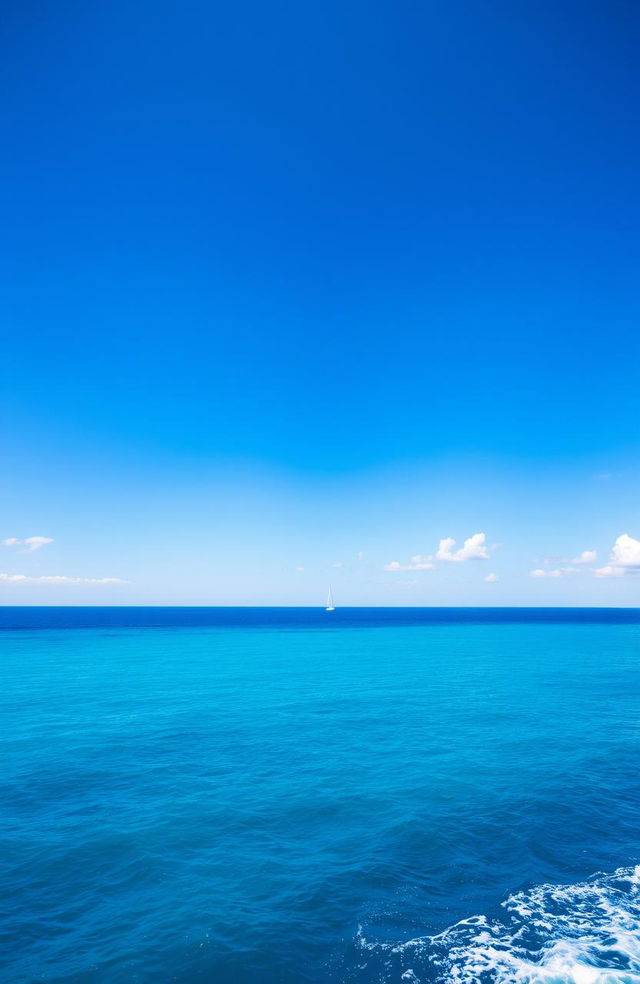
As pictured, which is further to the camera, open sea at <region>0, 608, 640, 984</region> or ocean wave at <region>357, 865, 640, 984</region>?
open sea at <region>0, 608, 640, 984</region>

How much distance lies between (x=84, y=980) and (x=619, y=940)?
649 inches

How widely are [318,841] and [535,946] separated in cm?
904

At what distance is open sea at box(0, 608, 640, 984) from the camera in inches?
575

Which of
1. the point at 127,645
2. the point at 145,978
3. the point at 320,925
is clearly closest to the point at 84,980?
the point at 145,978

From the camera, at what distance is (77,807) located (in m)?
23.8

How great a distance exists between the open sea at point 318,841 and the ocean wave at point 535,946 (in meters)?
0.07

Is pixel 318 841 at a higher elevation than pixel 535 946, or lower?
higher

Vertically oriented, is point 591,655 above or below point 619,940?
below

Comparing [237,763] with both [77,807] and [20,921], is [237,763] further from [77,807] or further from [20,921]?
[20,921]

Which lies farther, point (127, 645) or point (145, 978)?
point (127, 645)

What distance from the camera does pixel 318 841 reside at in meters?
20.8

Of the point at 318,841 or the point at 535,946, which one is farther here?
the point at 318,841

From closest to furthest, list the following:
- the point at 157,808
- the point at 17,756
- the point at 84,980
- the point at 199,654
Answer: the point at 84,980
the point at 157,808
the point at 17,756
the point at 199,654

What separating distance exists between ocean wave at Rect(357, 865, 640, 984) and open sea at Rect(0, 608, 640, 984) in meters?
0.07
